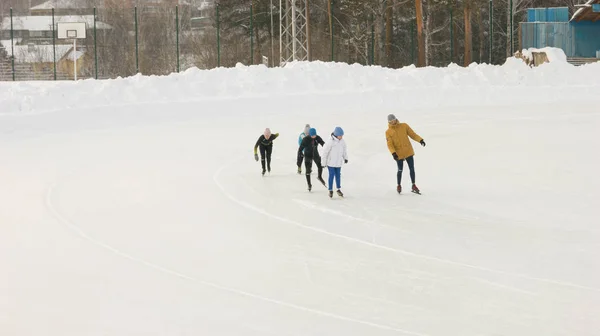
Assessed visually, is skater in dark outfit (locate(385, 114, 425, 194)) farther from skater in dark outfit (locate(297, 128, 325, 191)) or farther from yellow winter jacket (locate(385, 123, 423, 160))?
skater in dark outfit (locate(297, 128, 325, 191))

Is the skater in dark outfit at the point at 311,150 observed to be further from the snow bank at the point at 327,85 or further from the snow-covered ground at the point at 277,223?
the snow bank at the point at 327,85

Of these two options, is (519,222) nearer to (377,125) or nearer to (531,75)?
(377,125)

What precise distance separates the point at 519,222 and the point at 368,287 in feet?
15.7

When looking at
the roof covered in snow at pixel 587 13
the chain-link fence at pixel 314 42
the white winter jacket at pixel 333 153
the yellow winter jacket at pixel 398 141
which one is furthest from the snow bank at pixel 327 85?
the yellow winter jacket at pixel 398 141

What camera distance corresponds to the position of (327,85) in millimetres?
34281

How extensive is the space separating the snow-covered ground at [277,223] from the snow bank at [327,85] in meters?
0.25

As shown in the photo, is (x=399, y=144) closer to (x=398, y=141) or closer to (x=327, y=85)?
(x=398, y=141)

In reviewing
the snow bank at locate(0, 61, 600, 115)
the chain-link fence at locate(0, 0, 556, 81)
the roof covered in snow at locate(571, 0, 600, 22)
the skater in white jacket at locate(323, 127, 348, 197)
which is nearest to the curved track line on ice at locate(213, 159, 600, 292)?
the skater in white jacket at locate(323, 127, 348, 197)

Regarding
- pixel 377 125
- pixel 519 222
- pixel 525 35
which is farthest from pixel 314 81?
pixel 519 222

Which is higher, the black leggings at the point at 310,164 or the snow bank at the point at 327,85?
the snow bank at the point at 327,85

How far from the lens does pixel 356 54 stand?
57312mm

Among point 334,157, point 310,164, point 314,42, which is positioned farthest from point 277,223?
point 314,42

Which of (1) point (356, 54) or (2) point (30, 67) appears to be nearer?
(2) point (30, 67)

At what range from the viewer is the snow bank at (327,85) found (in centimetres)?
3022
